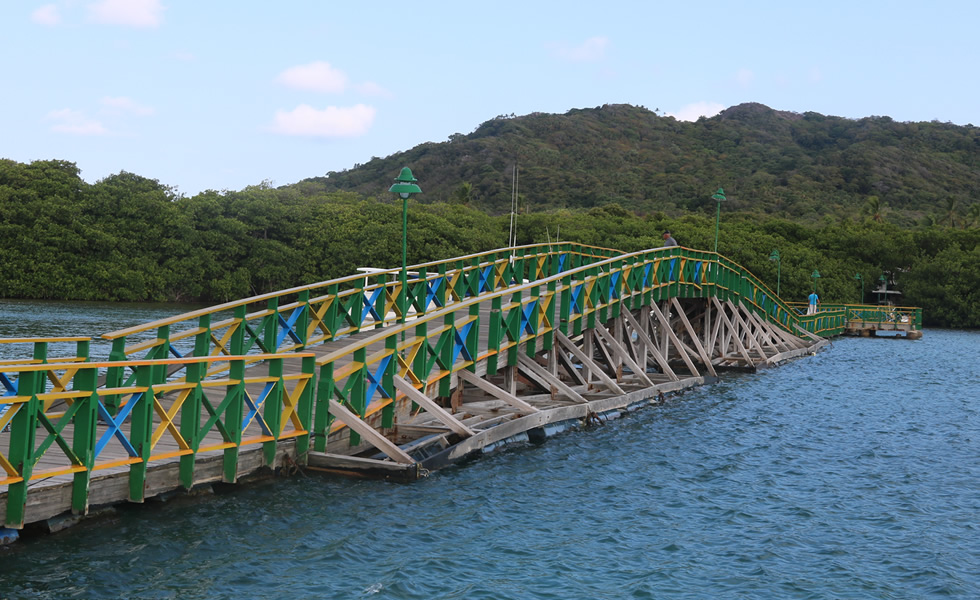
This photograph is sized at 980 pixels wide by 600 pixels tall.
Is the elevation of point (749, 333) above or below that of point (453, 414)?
above

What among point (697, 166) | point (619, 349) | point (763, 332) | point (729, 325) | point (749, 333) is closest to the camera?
point (619, 349)

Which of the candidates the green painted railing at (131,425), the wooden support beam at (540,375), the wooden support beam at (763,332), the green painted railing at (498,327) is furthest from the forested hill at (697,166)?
the green painted railing at (131,425)

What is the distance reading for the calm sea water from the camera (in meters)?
9.55

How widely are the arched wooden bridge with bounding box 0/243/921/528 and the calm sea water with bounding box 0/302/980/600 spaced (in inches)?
20.2

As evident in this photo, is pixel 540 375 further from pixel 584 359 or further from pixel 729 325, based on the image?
pixel 729 325

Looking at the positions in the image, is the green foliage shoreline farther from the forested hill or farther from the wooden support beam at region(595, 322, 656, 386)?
the wooden support beam at region(595, 322, 656, 386)

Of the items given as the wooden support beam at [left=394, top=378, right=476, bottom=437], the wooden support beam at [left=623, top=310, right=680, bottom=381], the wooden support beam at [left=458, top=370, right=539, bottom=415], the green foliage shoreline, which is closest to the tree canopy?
the green foliage shoreline

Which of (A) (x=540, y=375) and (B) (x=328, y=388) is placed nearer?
(B) (x=328, y=388)

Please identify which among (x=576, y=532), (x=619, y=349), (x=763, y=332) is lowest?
(x=576, y=532)

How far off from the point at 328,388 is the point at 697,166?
147 meters

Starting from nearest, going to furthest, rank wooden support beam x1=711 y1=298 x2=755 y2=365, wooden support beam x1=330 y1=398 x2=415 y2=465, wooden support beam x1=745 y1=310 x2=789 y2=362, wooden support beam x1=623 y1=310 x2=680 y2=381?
wooden support beam x1=330 y1=398 x2=415 y2=465, wooden support beam x1=623 y1=310 x2=680 y2=381, wooden support beam x1=711 y1=298 x2=755 y2=365, wooden support beam x1=745 y1=310 x2=789 y2=362

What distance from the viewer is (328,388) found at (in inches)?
510

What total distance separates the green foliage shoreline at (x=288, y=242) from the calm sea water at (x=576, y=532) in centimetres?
5181

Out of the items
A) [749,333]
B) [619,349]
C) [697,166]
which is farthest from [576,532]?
[697,166]
